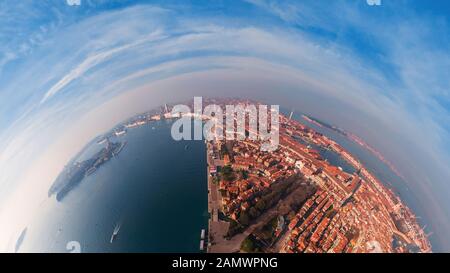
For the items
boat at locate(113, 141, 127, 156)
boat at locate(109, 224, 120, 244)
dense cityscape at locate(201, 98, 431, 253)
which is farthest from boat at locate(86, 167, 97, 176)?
dense cityscape at locate(201, 98, 431, 253)

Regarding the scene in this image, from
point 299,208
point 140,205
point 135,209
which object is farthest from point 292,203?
point 135,209

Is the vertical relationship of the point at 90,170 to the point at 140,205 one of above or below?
above

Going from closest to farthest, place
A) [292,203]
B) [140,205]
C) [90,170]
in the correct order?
[140,205], [292,203], [90,170]

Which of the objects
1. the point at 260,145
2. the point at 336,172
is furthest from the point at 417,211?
the point at 260,145

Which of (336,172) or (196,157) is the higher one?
(196,157)

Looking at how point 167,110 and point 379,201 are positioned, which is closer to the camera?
point 379,201

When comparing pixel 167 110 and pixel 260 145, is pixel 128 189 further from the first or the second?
pixel 167 110

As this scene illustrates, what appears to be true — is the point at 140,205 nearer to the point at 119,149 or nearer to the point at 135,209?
the point at 135,209

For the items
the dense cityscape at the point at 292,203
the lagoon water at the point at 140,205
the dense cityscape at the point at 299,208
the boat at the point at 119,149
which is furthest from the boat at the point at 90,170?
the dense cityscape at the point at 299,208
